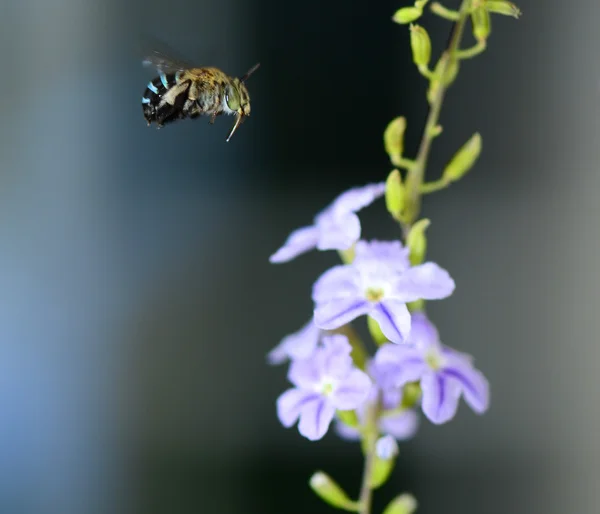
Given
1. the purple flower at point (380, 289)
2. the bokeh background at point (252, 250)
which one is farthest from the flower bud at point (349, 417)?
the bokeh background at point (252, 250)

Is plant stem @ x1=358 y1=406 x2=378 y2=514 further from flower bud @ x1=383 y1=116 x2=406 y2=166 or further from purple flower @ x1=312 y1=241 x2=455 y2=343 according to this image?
flower bud @ x1=383 y1=116 x2=406 y2=166

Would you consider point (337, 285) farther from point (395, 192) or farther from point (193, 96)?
point (193, 96)

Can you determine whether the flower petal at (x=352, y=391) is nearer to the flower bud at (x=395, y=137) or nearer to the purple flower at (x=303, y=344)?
the purple flower at (x=303, y=344)

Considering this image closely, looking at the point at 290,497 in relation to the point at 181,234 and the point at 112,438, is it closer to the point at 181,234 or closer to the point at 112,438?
the point at 112,438

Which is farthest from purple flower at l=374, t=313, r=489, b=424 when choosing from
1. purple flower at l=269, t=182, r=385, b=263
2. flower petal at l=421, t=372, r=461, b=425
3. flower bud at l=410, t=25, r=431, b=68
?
flower bud at l=410, t=25, r=431, b=68

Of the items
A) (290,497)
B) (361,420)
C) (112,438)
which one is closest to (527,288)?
(290,497)
